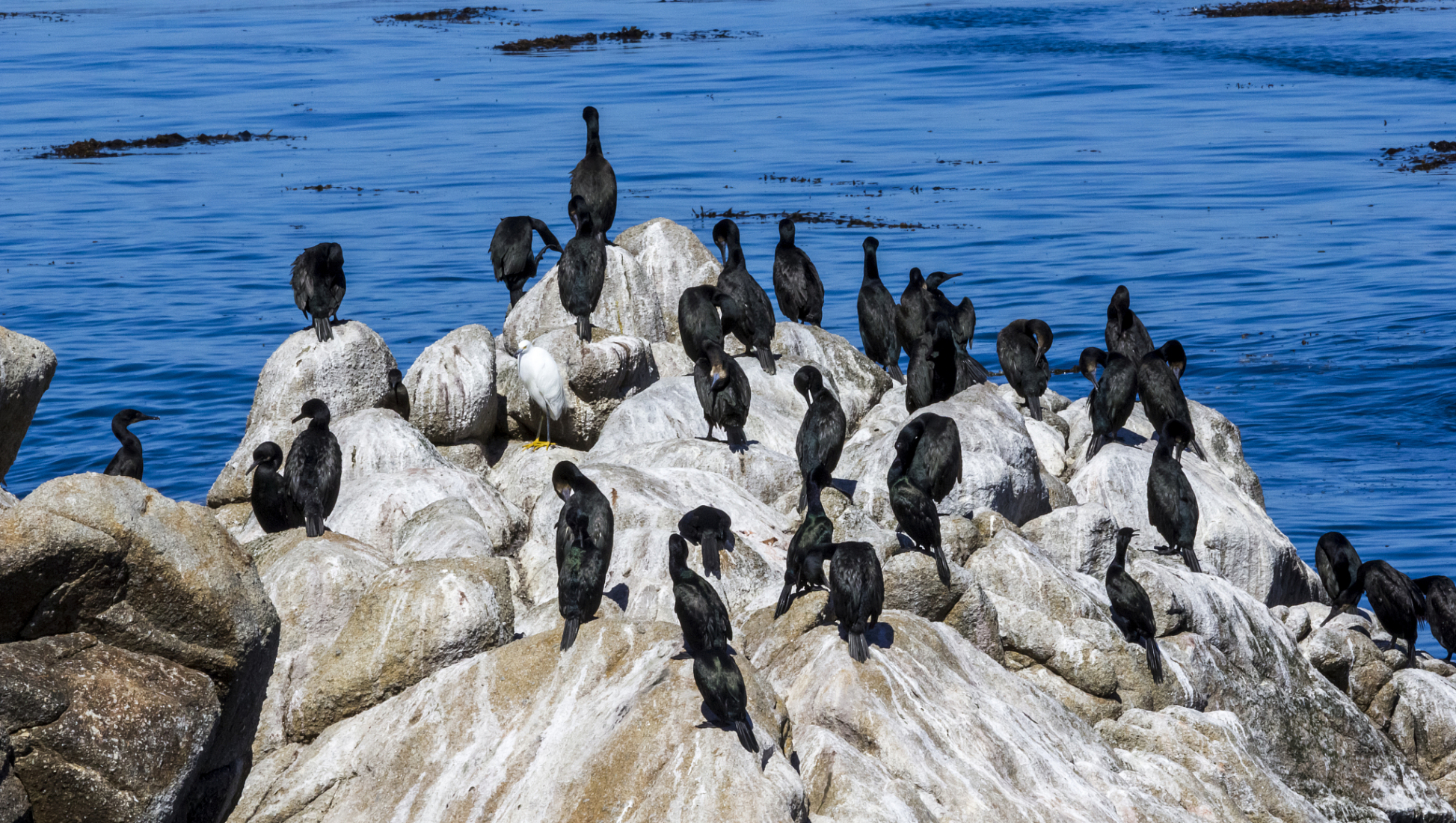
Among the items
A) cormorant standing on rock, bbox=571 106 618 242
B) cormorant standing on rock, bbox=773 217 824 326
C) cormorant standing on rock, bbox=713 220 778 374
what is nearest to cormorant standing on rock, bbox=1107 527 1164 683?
A: cormorant standing on rock, bbox=713 220 778 374

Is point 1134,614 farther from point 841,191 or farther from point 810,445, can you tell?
point 841,191

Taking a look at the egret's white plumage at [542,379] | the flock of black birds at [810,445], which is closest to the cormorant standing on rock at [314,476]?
the flock of black birds at [810,445]

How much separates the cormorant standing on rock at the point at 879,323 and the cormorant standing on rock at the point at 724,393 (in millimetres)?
4008

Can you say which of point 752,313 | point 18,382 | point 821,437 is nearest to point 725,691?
point 18,382

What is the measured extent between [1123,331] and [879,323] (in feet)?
8.19

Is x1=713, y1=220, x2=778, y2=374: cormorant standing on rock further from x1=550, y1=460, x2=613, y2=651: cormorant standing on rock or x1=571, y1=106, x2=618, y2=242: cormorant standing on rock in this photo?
x1=550, y1=460, x2=613, y2=651: cormorant standing on rock

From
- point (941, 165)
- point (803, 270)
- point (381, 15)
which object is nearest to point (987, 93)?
point (941, 165)

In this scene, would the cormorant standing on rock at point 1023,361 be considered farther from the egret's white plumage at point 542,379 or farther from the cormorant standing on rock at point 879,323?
the egret's white plumage at point 542,379

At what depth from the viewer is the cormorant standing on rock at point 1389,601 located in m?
12.6

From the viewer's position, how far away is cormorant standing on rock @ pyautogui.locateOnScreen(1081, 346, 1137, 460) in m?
13.4

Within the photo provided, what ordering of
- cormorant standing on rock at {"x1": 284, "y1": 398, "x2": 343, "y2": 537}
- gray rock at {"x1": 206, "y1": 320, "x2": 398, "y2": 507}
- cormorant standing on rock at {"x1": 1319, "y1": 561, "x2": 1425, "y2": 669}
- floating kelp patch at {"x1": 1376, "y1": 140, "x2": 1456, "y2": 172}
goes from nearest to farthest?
cormorant standing on rock at {"x1": 284, "y1": 398, "x2": 343, "y2": 537}, cormorant standing on rock at {"x1": 1319, "y1": 561, "x2": 1425, "y2": 669}, gray rock at {"x1": 206, "y1": 320, "x2": 398, "y2": 507}, floating kelp patch at {"x1": 1376, "y1": 140, "x2": 1456, "y2": 172}

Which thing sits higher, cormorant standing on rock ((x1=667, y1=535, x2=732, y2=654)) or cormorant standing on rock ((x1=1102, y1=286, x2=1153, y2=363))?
cormorant standing on rock ((x1=667, y1=535, x2=732, y2=654))

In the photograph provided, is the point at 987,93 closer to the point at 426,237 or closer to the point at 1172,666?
the point at 426,237

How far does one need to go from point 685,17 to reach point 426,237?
1499 inches
